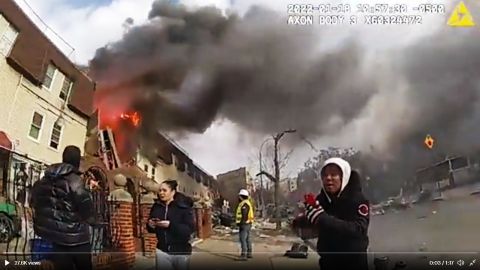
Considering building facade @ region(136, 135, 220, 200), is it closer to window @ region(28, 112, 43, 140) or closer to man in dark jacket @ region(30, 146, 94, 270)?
man in dark jacket @ region(30, 146, 94, 270)

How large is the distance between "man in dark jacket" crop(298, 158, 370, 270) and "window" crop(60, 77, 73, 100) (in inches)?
70.0

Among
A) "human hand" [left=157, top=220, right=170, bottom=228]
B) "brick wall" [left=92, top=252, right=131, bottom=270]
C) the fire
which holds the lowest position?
"brick wall" [left=92, top=252, right=131, bottom=270]

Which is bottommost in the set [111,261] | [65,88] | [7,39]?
[111,261]

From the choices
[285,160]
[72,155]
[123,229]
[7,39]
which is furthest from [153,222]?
[7,39]

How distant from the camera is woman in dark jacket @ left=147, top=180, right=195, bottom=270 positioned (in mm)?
4453

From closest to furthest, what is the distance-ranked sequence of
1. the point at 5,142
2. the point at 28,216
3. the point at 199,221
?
the point at 5,142
the point at 28,216
the point at 199,221

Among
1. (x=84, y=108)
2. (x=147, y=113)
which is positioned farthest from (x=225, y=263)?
(x=84, y=108)

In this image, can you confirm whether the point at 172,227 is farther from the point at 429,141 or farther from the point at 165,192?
the point at 429,141

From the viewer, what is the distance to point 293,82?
434 cm

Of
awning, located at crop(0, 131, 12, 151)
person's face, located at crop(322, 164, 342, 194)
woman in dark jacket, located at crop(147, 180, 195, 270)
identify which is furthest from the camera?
woman in dark jacket, located at crop(147, 180, 195, 270)

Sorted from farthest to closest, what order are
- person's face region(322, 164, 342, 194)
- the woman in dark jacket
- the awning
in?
the woman in dark jacket → person's face region(322, 164, 342, 194) → the awning

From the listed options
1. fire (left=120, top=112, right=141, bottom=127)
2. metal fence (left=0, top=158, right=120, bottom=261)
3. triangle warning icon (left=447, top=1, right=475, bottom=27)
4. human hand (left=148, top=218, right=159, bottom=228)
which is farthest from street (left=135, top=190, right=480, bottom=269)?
triangle warning icon (left=447, top=1, right=475, bottom=27)

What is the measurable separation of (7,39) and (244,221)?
78.7 inches

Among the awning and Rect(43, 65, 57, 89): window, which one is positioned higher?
Rect(43, 65, 57, 89): window
